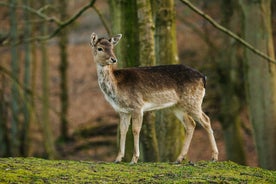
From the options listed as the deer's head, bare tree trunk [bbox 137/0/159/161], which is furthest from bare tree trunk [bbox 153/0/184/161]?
the deer's head

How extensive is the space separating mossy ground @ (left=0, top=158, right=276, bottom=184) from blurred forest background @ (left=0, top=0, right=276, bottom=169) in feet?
11.2

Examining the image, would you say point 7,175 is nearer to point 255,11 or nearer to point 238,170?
point 238,170

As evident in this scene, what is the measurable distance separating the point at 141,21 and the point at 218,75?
35.2 feet

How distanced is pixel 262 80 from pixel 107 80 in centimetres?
694

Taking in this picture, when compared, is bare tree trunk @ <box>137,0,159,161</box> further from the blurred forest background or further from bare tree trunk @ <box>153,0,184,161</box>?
bare tree trunk @ <box>153,0,184,161</box>

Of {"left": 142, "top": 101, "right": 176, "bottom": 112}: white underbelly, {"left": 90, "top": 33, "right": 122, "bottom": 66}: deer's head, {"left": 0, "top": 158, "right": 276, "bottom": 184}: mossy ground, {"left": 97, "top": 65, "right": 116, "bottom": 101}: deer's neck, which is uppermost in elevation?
{"left": 90, "top": 33, "right": 122, "bottom": 66}: deer's head

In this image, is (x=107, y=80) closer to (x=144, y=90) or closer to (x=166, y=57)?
(x=144, y=90)

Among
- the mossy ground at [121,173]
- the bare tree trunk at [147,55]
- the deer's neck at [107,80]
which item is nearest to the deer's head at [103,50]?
the deer's neck at [107,80]

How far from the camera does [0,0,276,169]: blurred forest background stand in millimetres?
15648

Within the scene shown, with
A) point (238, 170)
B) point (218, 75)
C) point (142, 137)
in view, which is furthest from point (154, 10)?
point (218, 75)

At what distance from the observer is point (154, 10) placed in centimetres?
1644

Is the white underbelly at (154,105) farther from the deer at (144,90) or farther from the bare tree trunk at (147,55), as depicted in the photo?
the bare tree trunk at (147,55)

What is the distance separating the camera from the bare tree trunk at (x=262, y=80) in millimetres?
18719

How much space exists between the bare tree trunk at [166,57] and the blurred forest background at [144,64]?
0.07ft
